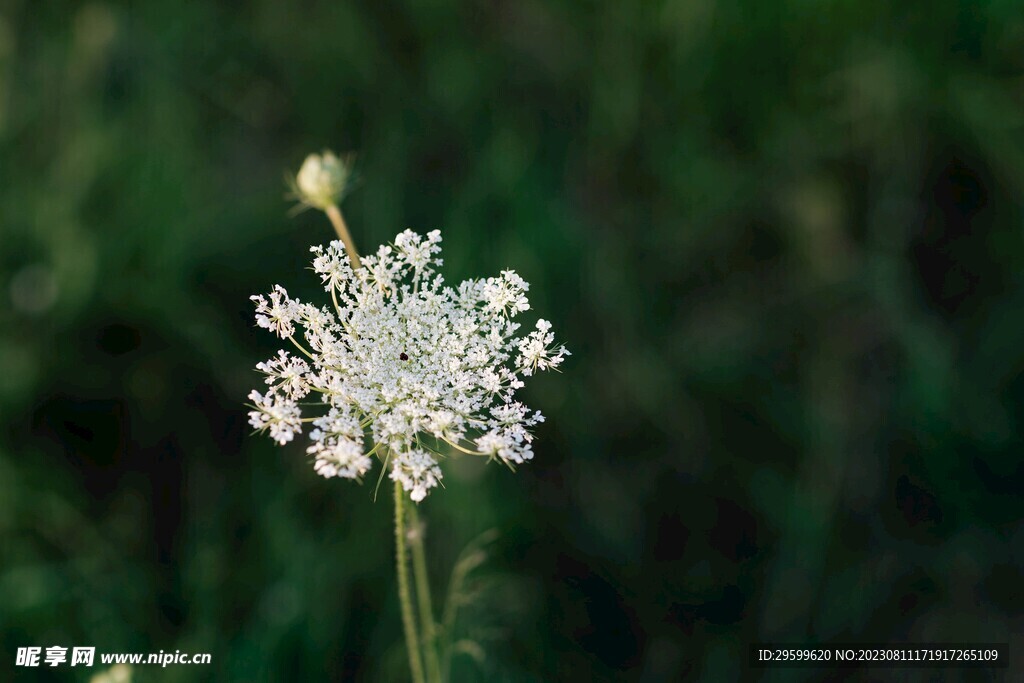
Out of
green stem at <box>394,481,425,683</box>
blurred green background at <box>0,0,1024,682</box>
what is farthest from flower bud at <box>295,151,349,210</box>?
blurred green background at <box>0,0,1024,682</box>

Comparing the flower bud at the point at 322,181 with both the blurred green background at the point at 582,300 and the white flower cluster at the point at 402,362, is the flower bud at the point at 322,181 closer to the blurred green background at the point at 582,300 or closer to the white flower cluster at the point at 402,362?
the white flower cluster at the point at 402,362

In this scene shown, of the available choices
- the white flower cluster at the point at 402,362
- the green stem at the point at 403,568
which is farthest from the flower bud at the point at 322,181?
the green stem at the point at 403,568

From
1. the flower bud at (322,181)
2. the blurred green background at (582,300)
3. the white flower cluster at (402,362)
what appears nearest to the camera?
the white flower cluster at (402,362)

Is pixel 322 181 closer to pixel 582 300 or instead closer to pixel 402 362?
pixel 402 362

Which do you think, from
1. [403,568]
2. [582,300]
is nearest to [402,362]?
[403,568]

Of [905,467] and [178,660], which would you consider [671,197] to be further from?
[178,660]

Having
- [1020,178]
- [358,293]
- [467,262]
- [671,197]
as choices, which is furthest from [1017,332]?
[358,293]
